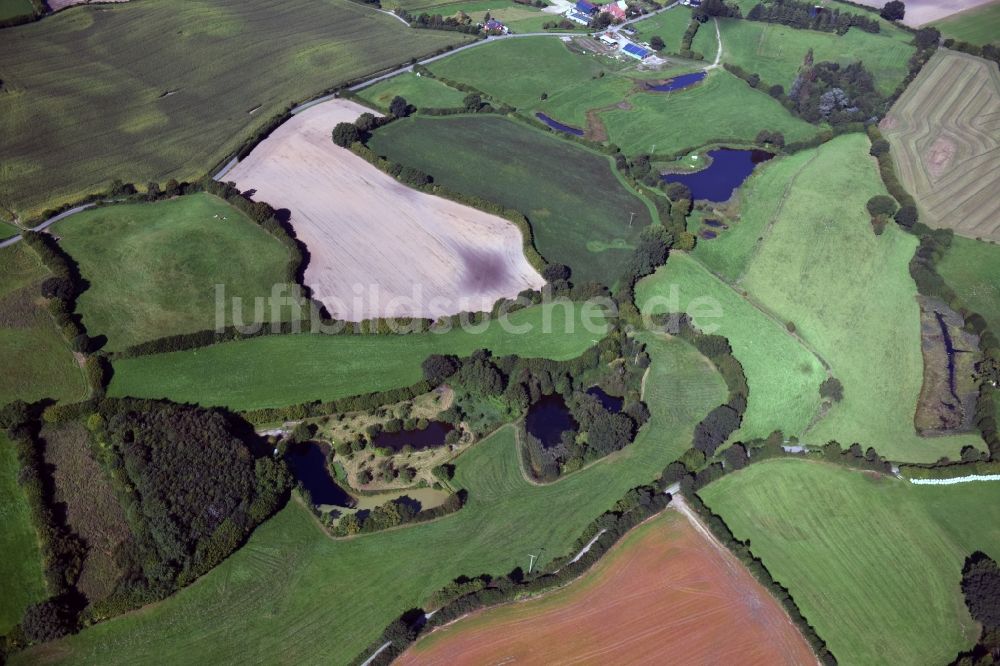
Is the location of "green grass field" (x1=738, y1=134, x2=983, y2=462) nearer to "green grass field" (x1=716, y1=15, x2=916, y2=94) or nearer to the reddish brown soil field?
the reddish brown soil field

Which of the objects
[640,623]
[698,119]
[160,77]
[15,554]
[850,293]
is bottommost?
[640,623]

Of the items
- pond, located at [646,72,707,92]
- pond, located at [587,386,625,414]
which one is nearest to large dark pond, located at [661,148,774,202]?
pond, located at [646,72,707,92]

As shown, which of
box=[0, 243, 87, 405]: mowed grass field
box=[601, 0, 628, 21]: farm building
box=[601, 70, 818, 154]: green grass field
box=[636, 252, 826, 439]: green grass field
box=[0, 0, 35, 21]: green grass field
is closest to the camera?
box=[0, 243, 87, 405]: mowed grass field

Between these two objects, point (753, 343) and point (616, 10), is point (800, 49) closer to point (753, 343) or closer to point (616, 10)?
point (616, 10)

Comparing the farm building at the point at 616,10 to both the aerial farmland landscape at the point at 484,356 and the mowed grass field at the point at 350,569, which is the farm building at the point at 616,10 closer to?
the aerial farmland landscape at the point at 484,356

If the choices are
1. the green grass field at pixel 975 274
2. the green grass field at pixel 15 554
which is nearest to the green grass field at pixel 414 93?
the green grass field at pixel 15 554

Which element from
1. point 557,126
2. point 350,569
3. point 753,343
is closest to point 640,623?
point 350,569

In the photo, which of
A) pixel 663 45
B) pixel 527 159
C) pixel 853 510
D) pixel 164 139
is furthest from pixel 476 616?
pixel 663 45
